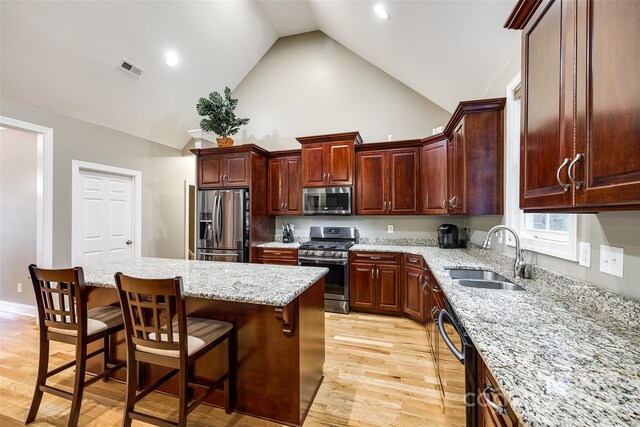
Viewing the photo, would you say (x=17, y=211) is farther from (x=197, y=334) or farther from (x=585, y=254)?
(x=585, y=254)

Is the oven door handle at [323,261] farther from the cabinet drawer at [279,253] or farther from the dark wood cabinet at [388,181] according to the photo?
the dark wood cabinet at [388,181]

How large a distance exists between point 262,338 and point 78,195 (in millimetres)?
3535

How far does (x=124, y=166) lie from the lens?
409 cm

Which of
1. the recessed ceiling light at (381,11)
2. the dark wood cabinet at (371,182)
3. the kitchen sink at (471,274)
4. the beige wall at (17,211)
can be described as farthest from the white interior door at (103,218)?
the kitchen sink at (471,274)

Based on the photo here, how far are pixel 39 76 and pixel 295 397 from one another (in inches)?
166

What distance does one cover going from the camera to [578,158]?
2.90ft

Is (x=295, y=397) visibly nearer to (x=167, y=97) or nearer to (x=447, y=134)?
(x=447, y=134)

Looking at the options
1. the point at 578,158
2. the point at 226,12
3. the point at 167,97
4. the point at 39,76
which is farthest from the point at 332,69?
the point at 578,158

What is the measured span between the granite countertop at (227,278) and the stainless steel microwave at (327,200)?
Answer: 1.79 meters

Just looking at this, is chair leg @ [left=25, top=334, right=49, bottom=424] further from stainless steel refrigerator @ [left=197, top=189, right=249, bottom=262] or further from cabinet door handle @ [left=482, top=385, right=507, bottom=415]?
cabinet door handle @ [left=482, top=385, right=507, bottom=415]

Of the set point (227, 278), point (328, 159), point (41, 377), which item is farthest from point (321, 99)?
point (41, 377)

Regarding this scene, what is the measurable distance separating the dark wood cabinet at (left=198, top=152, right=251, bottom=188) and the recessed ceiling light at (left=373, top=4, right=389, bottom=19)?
236 centimetres

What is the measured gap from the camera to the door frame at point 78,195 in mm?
3439

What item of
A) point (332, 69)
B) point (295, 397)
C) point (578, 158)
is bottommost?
point (295, 397)
